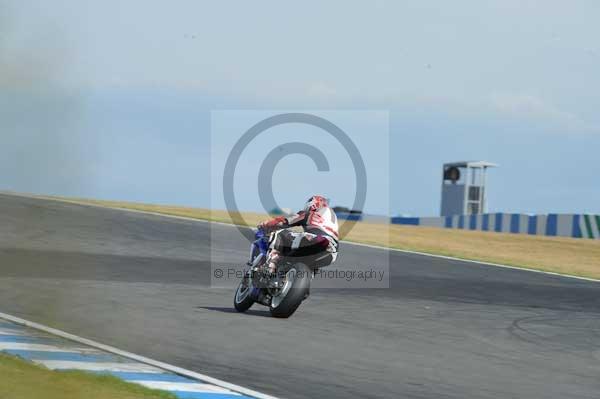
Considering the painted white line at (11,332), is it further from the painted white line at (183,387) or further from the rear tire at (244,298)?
the rear tire at (244,298)

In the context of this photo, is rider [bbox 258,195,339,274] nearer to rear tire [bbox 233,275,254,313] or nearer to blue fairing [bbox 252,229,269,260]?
blue fairing [bbox 252,229,269,260]

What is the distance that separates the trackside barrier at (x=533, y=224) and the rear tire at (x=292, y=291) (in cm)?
1985

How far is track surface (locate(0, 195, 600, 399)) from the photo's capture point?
325 inches

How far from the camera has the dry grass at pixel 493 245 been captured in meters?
22.1

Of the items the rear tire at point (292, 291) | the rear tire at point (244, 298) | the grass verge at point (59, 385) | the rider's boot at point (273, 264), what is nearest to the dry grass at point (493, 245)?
the rear tire at point (244, 298)

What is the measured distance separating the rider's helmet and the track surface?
1.35 metres

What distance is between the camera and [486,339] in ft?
35.6

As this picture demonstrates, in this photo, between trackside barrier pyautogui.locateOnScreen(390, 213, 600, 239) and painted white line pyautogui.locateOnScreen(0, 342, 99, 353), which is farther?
trackside barrier pyautogui.locateOnScreen(390, 213, 600, 239)

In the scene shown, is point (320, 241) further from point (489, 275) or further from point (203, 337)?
point (489, 275)

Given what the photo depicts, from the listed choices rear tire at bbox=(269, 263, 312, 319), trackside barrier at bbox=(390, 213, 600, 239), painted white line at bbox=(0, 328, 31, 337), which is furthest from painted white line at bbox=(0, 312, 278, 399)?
trackside barrier at bbox=(390, 213, 600, 239)

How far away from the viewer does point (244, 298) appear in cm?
1172

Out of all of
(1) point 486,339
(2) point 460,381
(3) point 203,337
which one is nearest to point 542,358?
(1) point 486,339

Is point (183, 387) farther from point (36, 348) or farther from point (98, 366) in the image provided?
point (36, 348)

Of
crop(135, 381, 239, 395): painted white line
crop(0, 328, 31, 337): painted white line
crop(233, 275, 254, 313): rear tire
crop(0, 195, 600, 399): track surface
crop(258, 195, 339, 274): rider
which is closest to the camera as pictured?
crop(135, 381, 239, 395): painted white line
